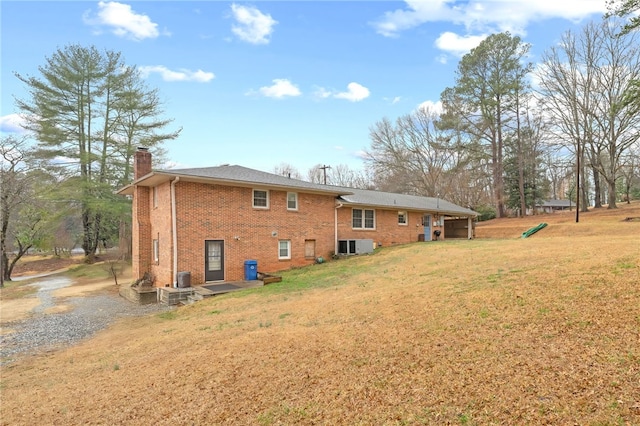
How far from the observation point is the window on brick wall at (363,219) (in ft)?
64.8

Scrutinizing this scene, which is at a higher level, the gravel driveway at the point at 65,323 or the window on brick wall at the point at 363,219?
the window on brick wall at the point at 363,219

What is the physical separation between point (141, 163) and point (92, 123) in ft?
55.0

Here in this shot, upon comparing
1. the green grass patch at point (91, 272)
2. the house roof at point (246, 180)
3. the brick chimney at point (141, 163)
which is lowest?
the green grass patch at point (91, 272)

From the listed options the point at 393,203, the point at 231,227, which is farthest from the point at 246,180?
the point at 393,203

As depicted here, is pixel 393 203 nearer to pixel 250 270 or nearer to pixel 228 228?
pixel 250 270

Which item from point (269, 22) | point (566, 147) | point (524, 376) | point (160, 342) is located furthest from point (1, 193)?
point (566, 147)

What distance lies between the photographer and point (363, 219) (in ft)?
66.1

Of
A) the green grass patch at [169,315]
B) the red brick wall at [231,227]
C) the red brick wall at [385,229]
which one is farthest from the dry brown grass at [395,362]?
the red brick wall at [385,229]

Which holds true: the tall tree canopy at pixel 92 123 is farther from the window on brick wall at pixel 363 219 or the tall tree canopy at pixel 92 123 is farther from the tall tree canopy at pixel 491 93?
the tall tree canopy at pixel 491 93

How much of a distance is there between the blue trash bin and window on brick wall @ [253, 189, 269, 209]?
2504mm

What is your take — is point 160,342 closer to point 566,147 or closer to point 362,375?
point 362,375

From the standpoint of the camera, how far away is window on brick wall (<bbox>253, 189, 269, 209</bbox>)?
15.6m

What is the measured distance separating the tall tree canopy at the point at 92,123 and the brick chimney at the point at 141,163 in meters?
11.5

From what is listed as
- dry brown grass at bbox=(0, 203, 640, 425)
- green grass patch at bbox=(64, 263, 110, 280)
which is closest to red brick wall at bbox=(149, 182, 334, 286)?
dry brown grass at bbox=(0, 203, 640, 425)
